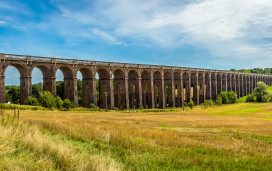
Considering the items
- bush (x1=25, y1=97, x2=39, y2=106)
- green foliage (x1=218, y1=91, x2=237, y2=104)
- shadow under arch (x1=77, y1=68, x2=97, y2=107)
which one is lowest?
green foliage (x1=218, y1=91, x2=237, y2=104)

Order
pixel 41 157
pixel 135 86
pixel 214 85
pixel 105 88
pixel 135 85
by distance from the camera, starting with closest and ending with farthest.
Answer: pixel 41 157 < pixel 105 88 < pixel 135 85 < pixel 135 86 < pixel 214 85

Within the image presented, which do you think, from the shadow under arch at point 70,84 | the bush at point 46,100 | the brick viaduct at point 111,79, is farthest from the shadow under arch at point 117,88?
the bush at point 46,100

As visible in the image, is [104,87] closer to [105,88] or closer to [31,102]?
[105,88]

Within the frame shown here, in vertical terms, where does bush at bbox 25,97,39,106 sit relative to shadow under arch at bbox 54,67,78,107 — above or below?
below

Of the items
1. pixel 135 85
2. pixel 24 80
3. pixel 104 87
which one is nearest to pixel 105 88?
pixel 104 87

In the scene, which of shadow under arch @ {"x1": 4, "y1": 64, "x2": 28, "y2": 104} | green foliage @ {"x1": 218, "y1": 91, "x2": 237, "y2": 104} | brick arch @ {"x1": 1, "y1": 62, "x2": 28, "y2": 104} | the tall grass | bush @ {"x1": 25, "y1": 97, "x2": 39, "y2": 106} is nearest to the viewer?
the tall grass

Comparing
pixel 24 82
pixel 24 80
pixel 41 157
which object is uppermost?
pixel 24 80

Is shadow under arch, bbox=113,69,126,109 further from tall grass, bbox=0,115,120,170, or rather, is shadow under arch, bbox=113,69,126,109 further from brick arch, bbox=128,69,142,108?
tall grass, bbox=0,115,120,170

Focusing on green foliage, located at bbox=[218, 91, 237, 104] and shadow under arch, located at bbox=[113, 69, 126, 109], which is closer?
shadow under arch, located at bbox=[113, 69, 126, 109]

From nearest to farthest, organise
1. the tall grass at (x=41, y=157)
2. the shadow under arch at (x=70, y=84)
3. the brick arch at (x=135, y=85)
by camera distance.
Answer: the tall grass at (x=41, y=157) → the shadow under arch at (x=70, y=84) → the brick arch at (x=135, y=85)

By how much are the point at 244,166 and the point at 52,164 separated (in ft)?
23.2

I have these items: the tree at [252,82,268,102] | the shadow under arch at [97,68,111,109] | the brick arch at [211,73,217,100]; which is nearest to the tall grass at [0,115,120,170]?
the shadow under arch at [97,68,111,109]

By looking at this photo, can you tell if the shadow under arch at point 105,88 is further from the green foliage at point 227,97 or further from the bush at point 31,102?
the green foliage at point 227,97

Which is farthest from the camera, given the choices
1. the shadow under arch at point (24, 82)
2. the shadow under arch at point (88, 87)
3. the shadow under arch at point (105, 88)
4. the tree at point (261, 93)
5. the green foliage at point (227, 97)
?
the tree at point (261, 93)
